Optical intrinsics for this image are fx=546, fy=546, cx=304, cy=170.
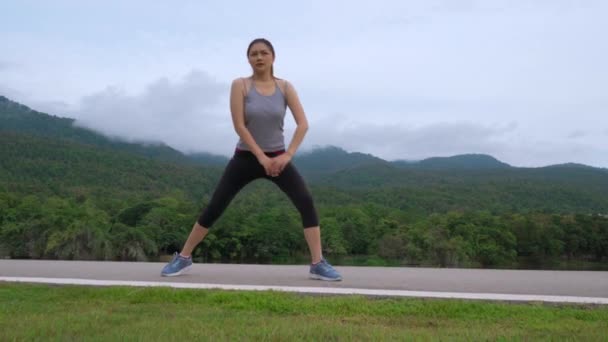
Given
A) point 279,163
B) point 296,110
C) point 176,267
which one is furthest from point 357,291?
point 176,267

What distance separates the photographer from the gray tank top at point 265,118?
4168mm

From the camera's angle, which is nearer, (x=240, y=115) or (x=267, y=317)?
(x=267, y=317)

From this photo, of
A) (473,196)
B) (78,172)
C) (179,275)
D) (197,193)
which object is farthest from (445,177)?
(179,275)

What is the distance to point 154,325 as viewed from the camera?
2.64m

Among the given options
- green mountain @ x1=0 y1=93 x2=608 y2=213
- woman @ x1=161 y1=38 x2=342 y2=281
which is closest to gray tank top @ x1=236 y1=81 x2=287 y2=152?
woman @ x1=161 y1=38 x2=342 y2=281

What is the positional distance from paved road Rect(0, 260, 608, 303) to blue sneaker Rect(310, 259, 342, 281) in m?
0.07

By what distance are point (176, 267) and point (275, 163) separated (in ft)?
4.47

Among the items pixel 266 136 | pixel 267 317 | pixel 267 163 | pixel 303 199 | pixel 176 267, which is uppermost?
pixel 266 136

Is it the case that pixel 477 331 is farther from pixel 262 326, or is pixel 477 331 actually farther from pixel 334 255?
pixel 334 255

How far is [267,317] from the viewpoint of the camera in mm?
2920

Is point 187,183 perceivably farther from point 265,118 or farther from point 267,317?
point 267,317

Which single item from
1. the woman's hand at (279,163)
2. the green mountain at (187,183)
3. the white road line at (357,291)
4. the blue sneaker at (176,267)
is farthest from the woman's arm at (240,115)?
the green mountain at (187,183)

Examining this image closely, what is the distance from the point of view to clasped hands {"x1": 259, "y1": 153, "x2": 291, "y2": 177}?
4.02 metres

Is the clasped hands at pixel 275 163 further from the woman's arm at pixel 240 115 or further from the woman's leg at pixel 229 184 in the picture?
the woman's leg at pixel 229 184
